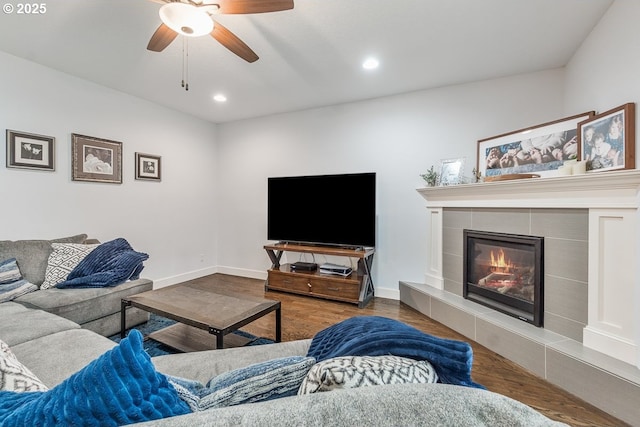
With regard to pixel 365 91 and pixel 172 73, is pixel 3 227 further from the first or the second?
pixel 365 91

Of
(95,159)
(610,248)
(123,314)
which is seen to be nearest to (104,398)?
(123,314)

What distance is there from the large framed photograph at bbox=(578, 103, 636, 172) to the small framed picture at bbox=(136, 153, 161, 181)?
15.0ft

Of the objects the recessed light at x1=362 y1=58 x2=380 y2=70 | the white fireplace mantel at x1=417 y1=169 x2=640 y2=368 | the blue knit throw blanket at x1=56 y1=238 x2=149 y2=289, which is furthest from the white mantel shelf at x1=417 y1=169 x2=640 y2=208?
the blue knit throw blanket at x1=56 y1=238 x2=149 y2=289

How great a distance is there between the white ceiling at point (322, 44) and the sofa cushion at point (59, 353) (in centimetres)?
212

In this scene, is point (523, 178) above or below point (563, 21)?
below

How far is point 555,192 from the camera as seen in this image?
2061 mm

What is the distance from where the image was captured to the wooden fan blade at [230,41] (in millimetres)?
1792

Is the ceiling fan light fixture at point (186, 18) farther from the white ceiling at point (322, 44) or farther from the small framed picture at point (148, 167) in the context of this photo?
the small framed picture at point (148, 167)

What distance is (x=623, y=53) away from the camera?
1859 millimetres

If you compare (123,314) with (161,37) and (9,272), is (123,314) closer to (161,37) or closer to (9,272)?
(9,272)

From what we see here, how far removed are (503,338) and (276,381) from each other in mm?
2107

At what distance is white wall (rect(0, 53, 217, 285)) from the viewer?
268 cm

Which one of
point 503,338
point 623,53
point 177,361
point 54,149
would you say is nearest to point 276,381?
point 177,361

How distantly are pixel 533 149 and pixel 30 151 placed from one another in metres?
4.80
